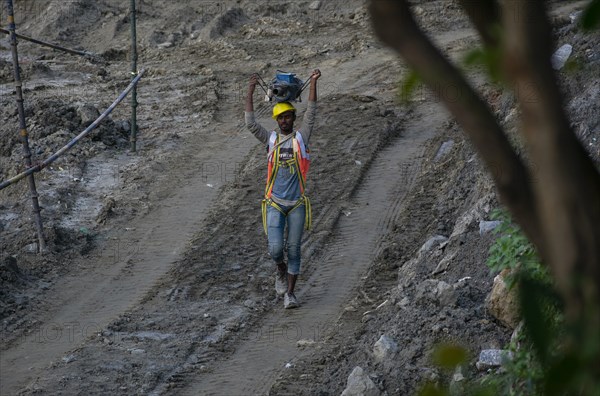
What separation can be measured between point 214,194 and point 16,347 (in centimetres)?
401

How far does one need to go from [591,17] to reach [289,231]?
6596 millimetres

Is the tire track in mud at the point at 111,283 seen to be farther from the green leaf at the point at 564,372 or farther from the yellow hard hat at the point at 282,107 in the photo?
the green leaf at the point at 564,372

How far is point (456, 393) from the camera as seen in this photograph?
543cm

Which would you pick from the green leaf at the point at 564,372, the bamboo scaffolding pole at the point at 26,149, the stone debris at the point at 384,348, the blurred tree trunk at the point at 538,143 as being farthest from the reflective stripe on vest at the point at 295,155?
the green leaf at the point at 564,372

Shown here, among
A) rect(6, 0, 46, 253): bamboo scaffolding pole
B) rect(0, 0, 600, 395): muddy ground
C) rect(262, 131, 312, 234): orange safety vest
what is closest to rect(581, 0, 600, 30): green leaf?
rect(0, 0, 600, 395): muddy ground

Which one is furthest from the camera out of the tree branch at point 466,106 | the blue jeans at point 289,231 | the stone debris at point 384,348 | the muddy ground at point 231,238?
the blue jeans at point 289,231

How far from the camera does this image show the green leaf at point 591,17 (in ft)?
7.36

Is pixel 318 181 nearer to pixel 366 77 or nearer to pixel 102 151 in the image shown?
pixel 102 151

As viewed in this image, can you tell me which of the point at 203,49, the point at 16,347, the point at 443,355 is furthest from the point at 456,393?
the point at 203,49

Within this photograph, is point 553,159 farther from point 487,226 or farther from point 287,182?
point 287,182

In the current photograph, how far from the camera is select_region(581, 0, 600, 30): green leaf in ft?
7.36

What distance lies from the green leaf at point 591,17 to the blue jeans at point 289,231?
21.1ft

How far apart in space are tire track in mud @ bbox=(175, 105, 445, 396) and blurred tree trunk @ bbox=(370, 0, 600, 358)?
5.15m

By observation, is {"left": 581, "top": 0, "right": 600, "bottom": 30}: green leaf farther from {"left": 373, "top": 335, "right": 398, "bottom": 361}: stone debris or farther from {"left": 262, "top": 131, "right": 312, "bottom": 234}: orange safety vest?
{"left": 262, "top": 131, "right": 312, "bottom": 234}: orange safety vest
